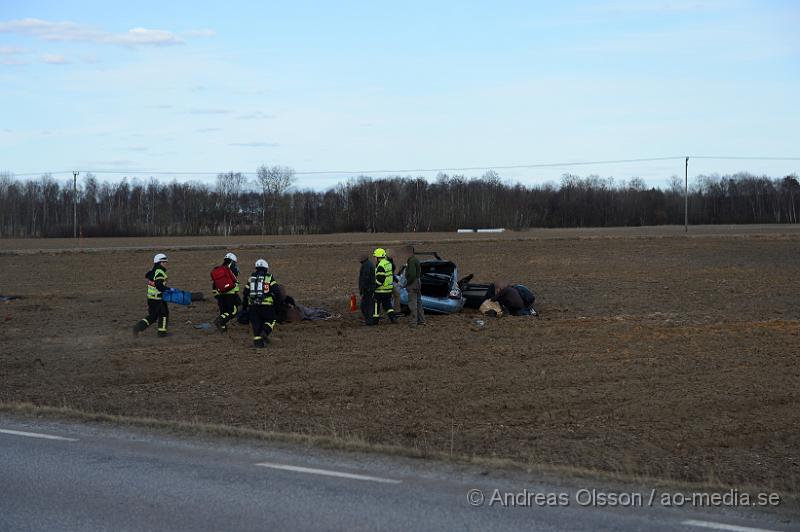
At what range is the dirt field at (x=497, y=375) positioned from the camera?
9.52m

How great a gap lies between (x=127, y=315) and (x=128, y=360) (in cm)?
580

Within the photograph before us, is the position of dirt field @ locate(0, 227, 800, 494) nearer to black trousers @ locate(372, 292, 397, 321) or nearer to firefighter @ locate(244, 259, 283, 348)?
firefighter @ locate(244, 259, 283, 348)

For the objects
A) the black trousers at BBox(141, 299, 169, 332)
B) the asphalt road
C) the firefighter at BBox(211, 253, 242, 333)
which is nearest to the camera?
the asphalt road

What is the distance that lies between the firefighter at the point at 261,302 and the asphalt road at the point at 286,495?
7000 millimetres

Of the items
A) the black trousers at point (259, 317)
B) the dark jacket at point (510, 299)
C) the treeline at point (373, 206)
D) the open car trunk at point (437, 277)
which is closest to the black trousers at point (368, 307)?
the open car trunk at point (437, 277)

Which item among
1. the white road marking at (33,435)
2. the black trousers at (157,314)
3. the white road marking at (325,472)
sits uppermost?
the black trousers at (157,314)

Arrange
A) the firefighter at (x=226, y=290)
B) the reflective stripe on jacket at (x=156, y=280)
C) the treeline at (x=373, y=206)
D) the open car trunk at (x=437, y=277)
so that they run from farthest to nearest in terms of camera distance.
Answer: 1. the treeline at (x=373, y=206)
2. the open car trunk at (x=437, y=277)
3. the firefighter at (x=226, y=290)
4. the reflective stripe on jacket at (x=156, y=280)

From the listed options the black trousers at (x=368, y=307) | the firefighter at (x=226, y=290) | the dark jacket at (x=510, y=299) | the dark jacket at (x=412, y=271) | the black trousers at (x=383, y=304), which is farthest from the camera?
the dark jacket at (x=510, y=299)

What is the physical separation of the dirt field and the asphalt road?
1359 mm

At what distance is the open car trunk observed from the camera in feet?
67.2

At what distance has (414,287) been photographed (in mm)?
18391

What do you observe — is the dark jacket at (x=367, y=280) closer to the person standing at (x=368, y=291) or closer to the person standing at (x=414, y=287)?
the person standing at (x=368, y=291)

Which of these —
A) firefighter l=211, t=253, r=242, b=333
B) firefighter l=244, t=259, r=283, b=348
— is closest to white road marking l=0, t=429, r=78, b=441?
firefighter l=244, t=259, r=283, b=348

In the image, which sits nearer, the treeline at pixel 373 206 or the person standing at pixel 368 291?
the person standing at pixel 368 291
